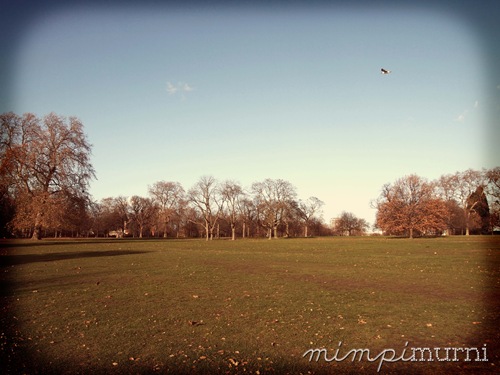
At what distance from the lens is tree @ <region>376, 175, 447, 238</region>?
68000 mm

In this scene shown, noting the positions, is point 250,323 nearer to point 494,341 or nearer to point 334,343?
point 334,343

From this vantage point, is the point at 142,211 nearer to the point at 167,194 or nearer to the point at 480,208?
the point at 167,194

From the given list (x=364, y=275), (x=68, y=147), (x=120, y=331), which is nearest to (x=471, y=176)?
(x=364, y=275)

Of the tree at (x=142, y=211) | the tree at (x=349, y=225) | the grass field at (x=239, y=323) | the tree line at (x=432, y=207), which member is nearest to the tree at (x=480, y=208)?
the tree line at (x=432, y=207)

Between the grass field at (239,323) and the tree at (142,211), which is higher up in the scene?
the tree at (142,211)

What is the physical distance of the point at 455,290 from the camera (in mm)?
12500

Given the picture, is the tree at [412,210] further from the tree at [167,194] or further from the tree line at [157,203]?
the tree at [167,194]

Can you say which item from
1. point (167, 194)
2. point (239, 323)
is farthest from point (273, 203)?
point (239, 323)

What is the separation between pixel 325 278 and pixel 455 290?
5.38 meters

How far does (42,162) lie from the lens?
49.3 meters

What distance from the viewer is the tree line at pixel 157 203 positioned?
45125 millimetres

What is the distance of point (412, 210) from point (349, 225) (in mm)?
76996

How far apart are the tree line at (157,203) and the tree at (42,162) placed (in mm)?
127

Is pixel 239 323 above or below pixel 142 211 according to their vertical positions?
below
